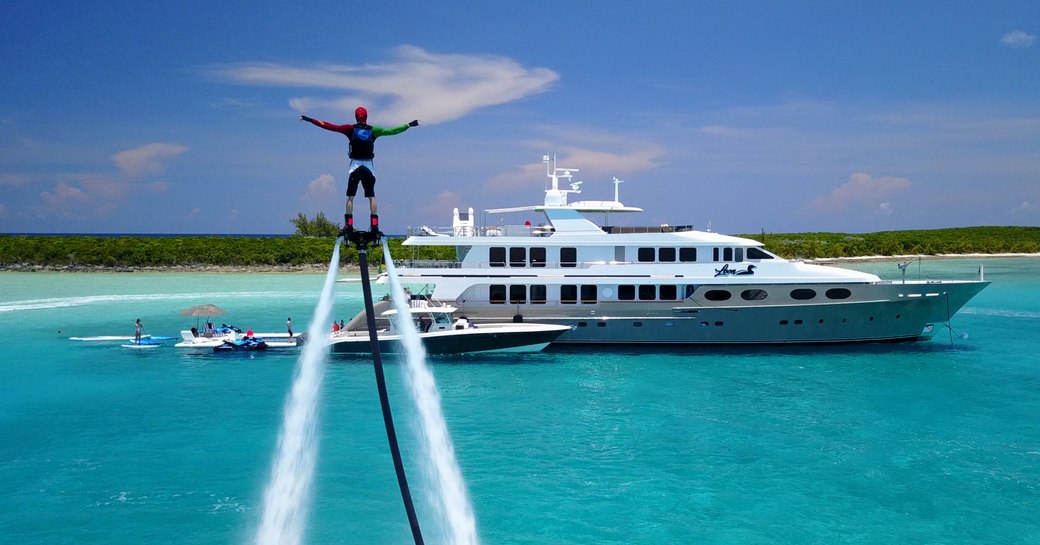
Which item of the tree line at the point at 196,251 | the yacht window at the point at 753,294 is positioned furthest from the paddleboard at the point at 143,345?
the tree line at the point at 196,251

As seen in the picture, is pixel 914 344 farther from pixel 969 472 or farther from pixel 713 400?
pixel 969 472

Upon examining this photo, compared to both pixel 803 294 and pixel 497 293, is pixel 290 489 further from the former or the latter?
pixel 803 294

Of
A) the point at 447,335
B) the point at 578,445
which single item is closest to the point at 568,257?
the point at 447,335

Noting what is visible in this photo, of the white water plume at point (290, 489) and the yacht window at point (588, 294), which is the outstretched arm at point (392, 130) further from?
the yacht window at point (588, 294)

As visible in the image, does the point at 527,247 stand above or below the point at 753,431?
above

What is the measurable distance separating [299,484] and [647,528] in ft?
23.3

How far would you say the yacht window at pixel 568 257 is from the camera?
106 ft

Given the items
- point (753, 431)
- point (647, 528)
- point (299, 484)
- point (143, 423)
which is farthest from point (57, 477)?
point (753, 431)

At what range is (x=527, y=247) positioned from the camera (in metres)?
32.3

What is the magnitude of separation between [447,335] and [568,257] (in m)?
7.06

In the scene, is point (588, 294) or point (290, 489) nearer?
point (290, 489)

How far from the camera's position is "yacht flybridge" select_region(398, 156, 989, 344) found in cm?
3105

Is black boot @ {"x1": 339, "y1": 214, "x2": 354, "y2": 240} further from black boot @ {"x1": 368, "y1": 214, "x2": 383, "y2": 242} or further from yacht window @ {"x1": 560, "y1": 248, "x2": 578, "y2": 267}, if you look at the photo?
yacht window @ {"x1": 560, "y1": 248, "x2": 578, "y2": 267}

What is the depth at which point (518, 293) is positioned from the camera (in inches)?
1265
